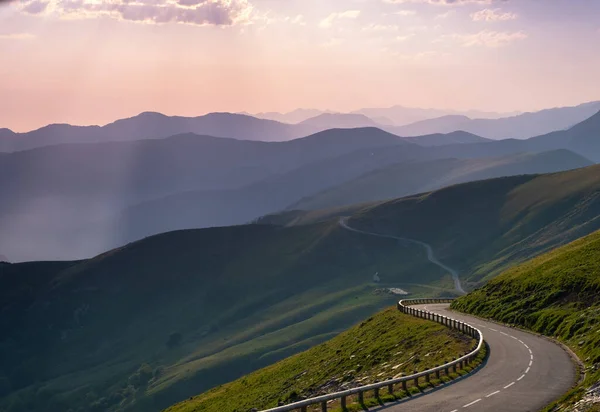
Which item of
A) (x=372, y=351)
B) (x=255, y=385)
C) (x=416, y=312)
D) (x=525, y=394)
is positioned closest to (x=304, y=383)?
(x=372, y=351)

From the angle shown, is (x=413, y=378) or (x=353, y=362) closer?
(x=413, y=378)

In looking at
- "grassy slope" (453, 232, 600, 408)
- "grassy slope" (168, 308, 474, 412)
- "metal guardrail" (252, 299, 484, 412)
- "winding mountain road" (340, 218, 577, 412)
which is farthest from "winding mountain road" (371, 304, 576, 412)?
"grassy slope" (168, 308, 474, 412)

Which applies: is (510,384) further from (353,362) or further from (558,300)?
(558,300)

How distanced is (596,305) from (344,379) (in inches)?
775

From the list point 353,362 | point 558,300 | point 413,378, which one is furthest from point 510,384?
point 558,300

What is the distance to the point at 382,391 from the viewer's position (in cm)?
3809

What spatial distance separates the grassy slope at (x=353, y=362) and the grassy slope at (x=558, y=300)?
7383 mm

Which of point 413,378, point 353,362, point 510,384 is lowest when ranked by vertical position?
point 353,362

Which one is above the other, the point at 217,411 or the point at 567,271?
the point at 567,271

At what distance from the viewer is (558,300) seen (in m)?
60.5

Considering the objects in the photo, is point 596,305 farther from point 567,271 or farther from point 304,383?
point 304,383

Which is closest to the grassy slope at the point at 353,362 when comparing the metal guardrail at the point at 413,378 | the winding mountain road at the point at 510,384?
the metal guardrail at the point at 413,378

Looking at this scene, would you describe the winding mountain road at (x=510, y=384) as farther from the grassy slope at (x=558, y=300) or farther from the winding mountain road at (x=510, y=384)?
the grassy slope at (x=558, y=300)

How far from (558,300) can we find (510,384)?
24110 mm
